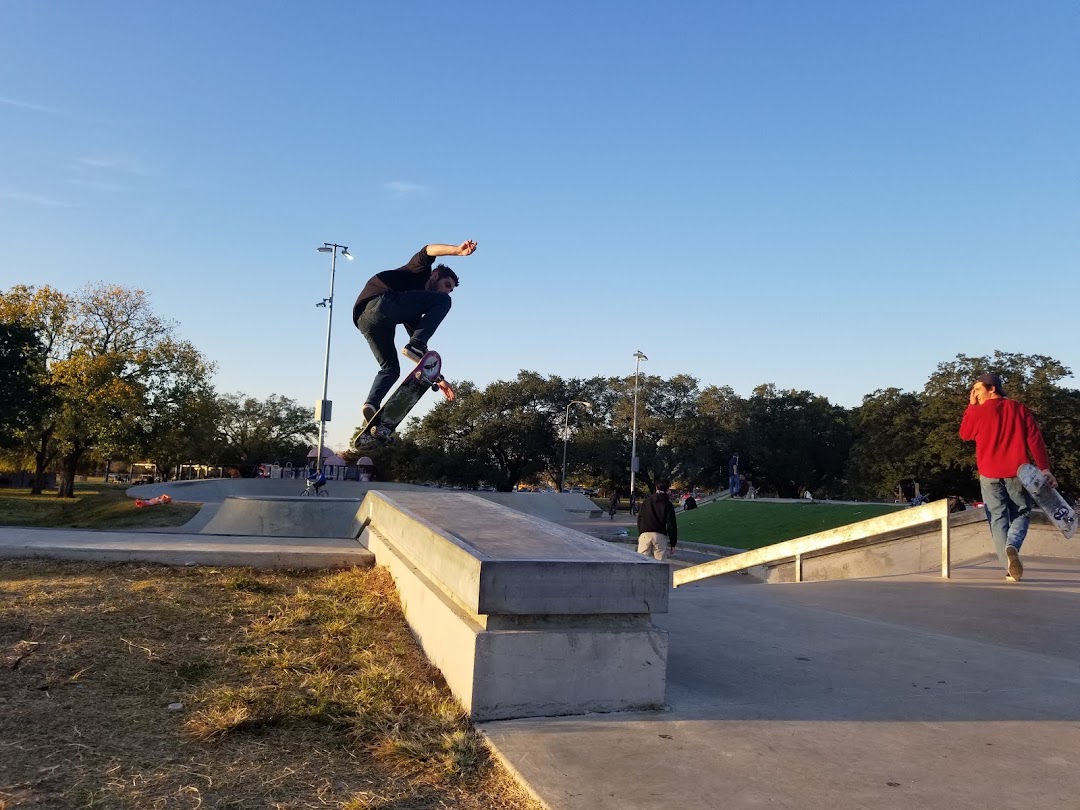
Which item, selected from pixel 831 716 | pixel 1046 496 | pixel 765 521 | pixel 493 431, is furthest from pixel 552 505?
pixel 831 716

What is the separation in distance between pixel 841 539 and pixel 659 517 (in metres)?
2.78

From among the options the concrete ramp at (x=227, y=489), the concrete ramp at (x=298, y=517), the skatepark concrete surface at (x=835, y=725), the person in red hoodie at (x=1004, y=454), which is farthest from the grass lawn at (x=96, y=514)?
the person in red hoodie at (x=1004, y=454)

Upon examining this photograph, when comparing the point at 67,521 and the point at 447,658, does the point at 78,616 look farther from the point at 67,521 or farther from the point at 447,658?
the point at 67,521

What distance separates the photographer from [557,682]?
11.5 ft

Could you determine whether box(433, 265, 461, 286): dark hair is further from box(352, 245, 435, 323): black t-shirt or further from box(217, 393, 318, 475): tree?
box(217, 393, 318, 475): tree

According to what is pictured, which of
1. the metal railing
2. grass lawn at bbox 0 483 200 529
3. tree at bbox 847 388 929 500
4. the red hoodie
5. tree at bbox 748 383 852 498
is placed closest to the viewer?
the red hoodie

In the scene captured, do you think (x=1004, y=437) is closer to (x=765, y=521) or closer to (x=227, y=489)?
(x=765, y=521)

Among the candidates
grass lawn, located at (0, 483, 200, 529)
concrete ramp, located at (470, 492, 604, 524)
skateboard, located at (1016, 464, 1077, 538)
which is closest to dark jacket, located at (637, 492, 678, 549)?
skateboard, located at (1016, 464, 1077, 538)

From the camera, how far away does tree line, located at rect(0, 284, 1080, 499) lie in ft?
119

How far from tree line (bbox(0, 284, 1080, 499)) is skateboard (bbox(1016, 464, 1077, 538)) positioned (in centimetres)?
3414

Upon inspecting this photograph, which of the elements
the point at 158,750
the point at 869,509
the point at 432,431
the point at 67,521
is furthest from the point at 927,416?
the point at 158,750

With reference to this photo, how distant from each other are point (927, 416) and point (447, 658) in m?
46.3

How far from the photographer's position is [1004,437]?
7176 millimetres

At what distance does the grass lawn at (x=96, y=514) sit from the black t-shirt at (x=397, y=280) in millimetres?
9727
